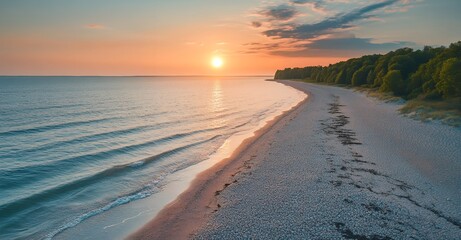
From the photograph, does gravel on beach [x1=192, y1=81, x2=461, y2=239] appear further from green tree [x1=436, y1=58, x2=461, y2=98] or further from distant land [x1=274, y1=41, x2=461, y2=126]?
green tree [x1=436, y1=58, x2=461, y2=98]

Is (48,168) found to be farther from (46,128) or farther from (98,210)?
(46,128)

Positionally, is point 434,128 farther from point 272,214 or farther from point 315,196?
point 272,214

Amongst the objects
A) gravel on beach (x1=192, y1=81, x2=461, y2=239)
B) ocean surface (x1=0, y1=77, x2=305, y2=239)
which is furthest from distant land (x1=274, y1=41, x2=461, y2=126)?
ocean surface (x1=0, y1=77, x2=305, y2=239)

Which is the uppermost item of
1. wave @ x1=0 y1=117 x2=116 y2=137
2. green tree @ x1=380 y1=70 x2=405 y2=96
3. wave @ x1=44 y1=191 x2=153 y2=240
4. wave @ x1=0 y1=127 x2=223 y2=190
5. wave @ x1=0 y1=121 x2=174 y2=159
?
green tree @ x1=380 y1=70 x2=405 y2=96

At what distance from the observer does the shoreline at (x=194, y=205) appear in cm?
1103

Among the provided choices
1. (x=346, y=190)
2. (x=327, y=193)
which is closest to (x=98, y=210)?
(x=327, y=193)

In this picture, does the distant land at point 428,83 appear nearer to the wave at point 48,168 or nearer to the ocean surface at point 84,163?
the ocean surface at point 84,163

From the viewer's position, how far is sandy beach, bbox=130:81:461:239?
10.5m

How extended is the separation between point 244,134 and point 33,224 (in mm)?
21465

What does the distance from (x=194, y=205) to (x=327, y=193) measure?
6052 mm

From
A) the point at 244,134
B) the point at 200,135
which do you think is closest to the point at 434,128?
the point at 244,134

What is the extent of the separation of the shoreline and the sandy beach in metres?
0.05

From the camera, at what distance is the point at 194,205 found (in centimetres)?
1334

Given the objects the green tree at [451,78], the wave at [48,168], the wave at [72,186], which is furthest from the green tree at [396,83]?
the wave at [48,168]
